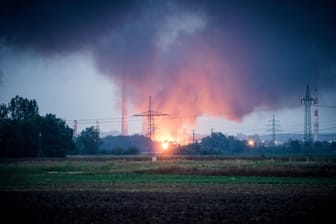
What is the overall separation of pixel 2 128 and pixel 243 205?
9575 cm

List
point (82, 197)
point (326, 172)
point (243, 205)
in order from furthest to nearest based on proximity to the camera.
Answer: point (326, 172), point (82, 197), point (243, 205)

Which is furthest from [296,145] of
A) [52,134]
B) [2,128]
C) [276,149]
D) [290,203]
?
[290,203]

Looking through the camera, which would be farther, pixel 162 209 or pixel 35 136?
pixel 35 136

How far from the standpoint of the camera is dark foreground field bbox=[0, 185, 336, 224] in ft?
58.1

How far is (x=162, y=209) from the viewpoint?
20.5 meters

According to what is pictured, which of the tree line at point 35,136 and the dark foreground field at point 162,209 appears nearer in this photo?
the dark foreground field at point 162,209

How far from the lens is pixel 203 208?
20734mm

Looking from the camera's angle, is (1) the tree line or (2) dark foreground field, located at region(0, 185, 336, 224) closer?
(2) dark foreground field, located at region(0, 185, 336, 224)

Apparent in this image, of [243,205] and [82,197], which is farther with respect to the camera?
[82,197]

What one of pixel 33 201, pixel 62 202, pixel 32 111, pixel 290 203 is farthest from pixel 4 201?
pixel 32 111

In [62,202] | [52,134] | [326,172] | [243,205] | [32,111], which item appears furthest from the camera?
[32,111]

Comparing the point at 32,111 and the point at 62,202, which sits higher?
the point at 32,111

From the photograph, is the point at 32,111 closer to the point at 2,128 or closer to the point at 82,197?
the point at 2,128

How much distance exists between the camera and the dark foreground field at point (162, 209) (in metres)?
17.7
